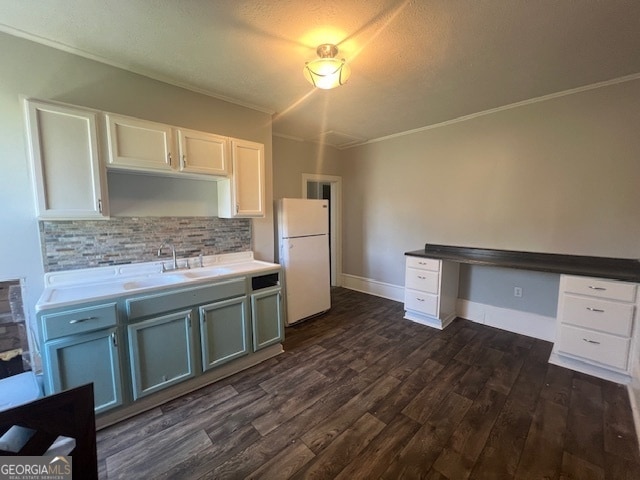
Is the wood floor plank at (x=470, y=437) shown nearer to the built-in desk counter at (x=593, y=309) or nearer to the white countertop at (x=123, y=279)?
the built-in desk counter at (x=593, y=309)

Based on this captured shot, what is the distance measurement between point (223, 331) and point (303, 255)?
4.52 ft

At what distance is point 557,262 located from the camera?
277 centimetres

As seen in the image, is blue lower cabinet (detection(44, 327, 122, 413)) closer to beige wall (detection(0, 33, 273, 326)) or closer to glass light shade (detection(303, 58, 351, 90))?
beige wall (detection(0, 33, 273, 326))

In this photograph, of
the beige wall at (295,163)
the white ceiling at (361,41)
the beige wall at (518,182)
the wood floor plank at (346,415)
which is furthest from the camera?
the beige wall at (295,163)

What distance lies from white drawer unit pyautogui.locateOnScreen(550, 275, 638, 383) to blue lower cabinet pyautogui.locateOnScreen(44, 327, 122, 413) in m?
3.54

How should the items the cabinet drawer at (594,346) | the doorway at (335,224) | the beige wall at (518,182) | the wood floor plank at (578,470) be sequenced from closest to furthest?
the wood floor plank at (578,470) < the cabinet drawer at (594,346) < the beige wall at (518,182) < the doorway at (335,224)

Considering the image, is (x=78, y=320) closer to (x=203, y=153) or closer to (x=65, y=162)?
(x=65, y=162)

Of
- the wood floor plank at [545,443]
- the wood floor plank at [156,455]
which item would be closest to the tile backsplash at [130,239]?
the wood floor plank at [156,455]

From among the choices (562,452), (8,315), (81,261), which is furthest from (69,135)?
(562,452)

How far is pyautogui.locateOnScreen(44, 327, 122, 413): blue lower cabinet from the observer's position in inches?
63.6

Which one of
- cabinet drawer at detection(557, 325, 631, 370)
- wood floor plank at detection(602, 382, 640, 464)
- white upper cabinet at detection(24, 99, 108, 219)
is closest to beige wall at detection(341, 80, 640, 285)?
cabinet drawer at detection(557, 325, 631, 370)

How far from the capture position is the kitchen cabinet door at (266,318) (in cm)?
251

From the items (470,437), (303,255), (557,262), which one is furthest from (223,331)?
(557,262)

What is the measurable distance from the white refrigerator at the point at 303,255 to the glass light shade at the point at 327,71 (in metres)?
1.51
